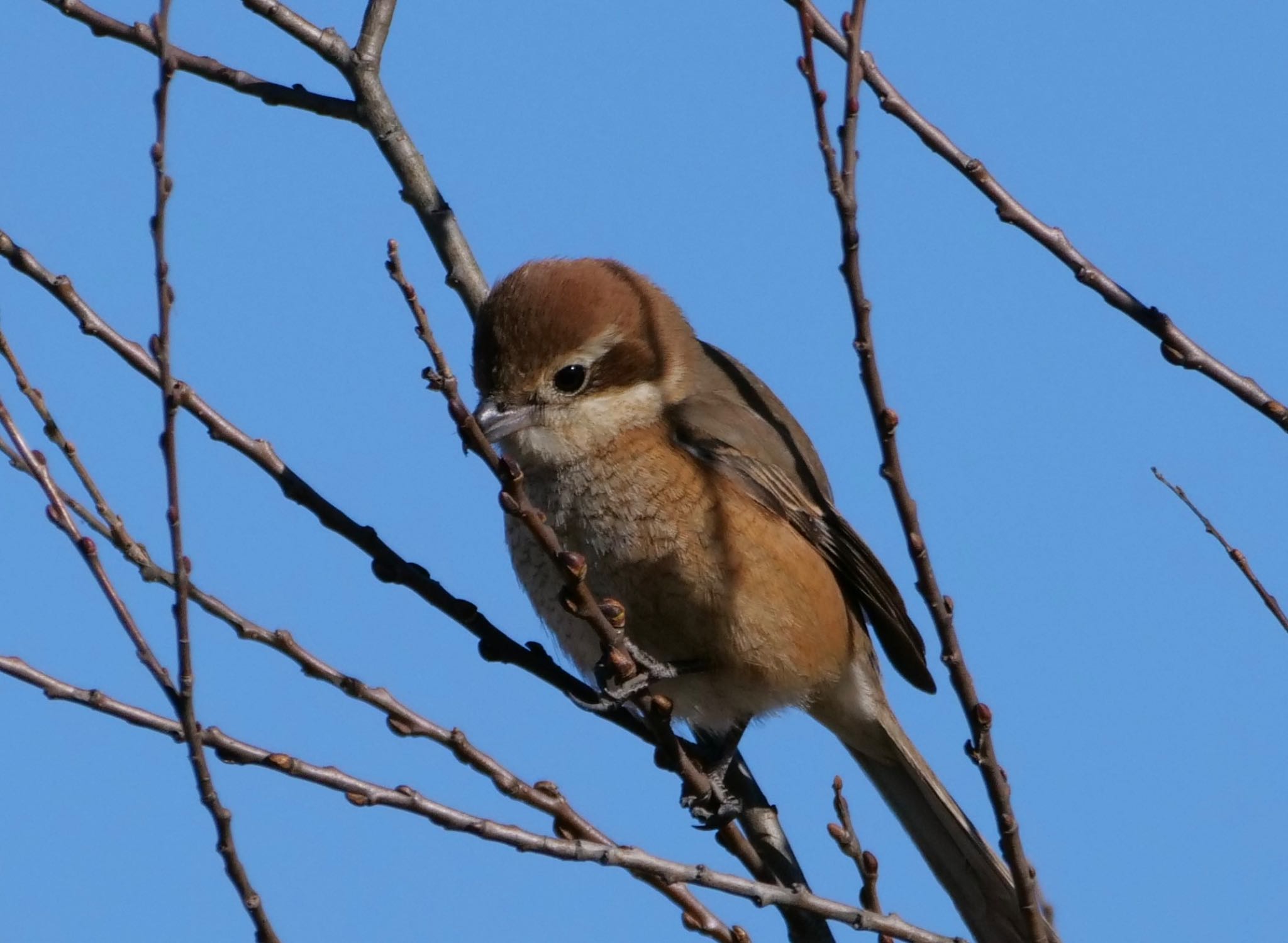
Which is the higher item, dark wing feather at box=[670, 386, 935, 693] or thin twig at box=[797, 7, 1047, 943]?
dark wing feather at box=[670, 386, 935, 693]

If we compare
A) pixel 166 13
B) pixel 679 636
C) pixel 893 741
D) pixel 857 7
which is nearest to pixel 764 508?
pixel 679 636

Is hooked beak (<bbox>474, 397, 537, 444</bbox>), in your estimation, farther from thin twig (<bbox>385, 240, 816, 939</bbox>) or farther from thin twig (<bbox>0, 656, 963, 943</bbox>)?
thin twig (<bbox>0, 656, 963, 943</bbox>)

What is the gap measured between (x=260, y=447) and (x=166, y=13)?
990 mm

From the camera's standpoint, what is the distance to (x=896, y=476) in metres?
2.96

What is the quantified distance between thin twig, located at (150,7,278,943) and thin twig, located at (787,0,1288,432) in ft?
4.31

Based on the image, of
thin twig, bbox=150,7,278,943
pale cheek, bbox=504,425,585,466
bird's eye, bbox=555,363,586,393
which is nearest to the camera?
thin twig, bbox=150,7,278,943

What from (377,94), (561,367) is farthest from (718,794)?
(377,94)

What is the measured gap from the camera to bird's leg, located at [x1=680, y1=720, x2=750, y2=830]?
14.2ft

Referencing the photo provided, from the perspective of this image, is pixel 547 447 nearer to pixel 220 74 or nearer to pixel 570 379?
pixel 570 379

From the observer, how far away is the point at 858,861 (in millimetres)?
3783

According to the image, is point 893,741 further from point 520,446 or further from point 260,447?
point 260,447

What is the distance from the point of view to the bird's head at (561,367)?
15.7ft

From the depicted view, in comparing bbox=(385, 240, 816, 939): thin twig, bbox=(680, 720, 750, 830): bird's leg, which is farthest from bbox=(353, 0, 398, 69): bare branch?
bbox=(680, 720, 750, 830): bird's leg

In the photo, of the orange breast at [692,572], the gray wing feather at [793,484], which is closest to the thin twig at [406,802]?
the orange breast at [692,572]
